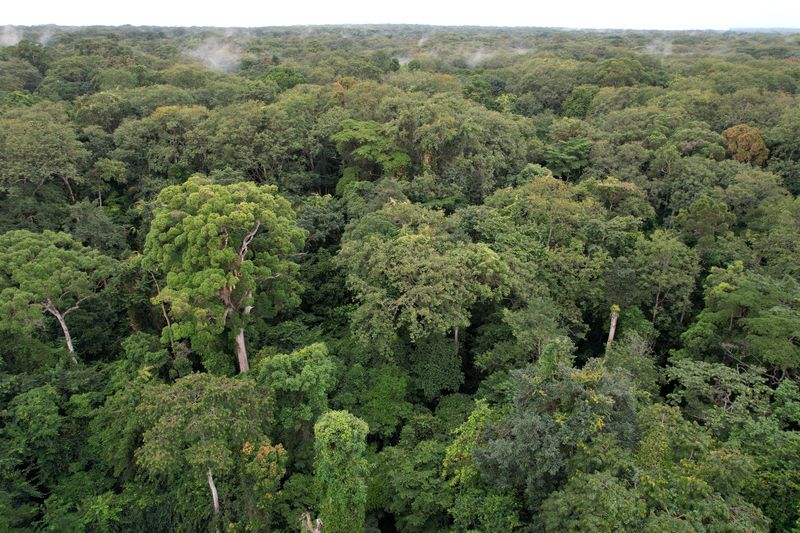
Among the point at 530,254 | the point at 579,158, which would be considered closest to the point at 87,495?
the point at 530,254

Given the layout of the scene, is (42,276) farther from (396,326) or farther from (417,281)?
(417,281)

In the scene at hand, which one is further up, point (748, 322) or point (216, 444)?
point (748, 322)

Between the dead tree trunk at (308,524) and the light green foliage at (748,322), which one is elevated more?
the light green foliage at (748,322)

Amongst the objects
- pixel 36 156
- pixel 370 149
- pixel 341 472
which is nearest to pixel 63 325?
pixel 341 472

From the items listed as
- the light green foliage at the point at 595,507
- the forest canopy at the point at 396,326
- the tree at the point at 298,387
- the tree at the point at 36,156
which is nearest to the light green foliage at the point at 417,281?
the forest canopy at the point at 396,326

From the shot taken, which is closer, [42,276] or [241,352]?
[42,276]

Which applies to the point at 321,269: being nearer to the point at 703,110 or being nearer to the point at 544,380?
the point at 544,380

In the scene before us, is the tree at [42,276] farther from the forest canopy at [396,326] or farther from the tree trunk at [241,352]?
the tree trunk at [241,352]
